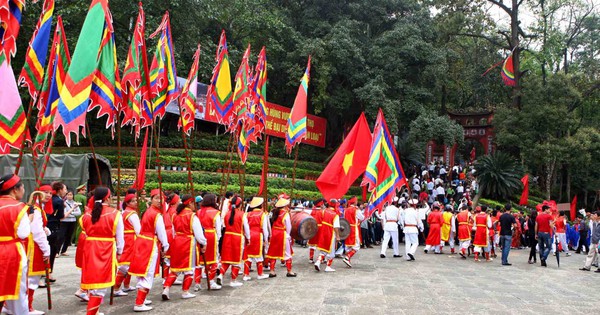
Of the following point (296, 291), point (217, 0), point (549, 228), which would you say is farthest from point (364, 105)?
point (296, 291)

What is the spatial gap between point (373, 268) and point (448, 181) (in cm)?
1977

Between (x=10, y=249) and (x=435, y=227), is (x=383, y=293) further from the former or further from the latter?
(x=435, y=227)

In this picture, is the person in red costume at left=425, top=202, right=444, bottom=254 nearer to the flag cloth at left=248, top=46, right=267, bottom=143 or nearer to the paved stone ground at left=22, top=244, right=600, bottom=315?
the paved stone ground at left=22, top=244, right=600, bottom=315

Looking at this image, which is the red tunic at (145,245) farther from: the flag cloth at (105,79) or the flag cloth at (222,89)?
the flag cloth at (222,89)

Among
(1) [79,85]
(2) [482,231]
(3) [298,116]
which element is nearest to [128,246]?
(1) [79,85]

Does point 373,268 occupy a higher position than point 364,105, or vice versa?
point 364,105

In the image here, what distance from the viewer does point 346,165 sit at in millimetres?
11047

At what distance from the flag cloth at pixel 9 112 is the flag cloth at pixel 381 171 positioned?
23.3ft

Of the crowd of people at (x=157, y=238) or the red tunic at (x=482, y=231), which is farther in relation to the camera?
the red tunic at (x=482, y=231)

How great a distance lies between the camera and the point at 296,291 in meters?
8.61

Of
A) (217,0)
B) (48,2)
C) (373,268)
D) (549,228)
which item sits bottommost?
(373,268)

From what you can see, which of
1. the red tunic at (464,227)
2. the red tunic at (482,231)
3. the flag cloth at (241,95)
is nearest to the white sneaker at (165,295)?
the flag cloth at (241,95)

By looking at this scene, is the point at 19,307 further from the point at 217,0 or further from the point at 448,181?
the point at 448,181

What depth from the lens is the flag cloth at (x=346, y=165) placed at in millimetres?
10781
